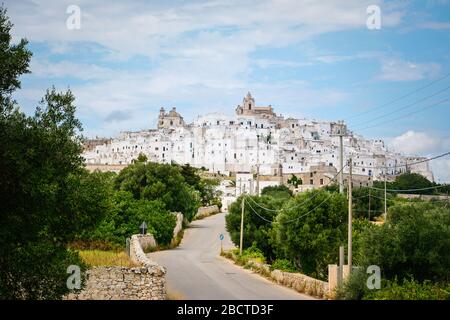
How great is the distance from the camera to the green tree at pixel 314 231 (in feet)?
111

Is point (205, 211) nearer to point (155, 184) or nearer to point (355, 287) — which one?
point (155, 184)

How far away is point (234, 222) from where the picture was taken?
163ft

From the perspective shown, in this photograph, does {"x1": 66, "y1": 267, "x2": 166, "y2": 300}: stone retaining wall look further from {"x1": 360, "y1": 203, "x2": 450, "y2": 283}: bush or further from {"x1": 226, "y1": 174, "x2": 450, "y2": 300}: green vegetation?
{"x1": 360, "y1": 203, "x2": 450, "y2": 283}: bush

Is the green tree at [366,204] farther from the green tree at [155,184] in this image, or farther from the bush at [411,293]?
the bush at [411,293]

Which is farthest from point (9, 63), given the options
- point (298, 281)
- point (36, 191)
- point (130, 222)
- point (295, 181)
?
point (295, 181)

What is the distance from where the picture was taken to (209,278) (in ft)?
101

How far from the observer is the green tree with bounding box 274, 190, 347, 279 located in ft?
111

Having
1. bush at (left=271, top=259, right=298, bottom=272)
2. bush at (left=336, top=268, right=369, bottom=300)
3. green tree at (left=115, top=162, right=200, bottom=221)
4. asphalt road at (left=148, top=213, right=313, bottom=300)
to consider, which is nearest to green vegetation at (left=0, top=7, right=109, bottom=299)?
asphalt road at (left=148, top=213, right=313, bottom=300)

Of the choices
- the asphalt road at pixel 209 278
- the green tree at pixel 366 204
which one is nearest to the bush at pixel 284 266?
the asphalt road at pixel 209 278

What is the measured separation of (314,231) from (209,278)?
6.61 metres

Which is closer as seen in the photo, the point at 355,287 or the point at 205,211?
the point at 355,287
